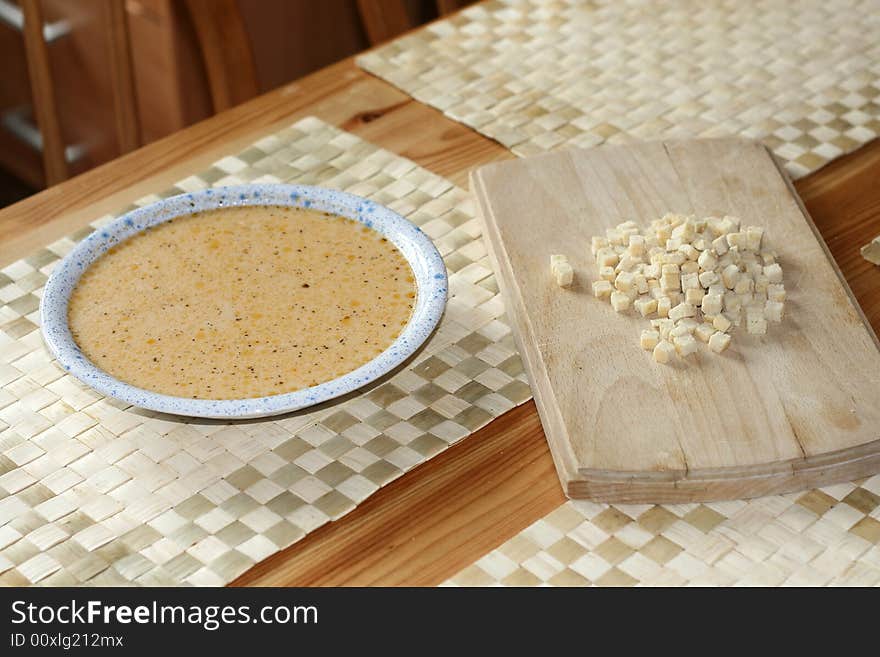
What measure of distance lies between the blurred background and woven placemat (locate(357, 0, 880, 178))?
0.37 meters

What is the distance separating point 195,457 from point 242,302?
15 centimetres

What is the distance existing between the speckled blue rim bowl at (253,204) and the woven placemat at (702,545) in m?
0.17

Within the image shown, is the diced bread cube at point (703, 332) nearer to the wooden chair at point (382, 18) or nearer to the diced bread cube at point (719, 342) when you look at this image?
the diced bread cube at point (719, 342)

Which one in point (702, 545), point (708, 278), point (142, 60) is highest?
point (708, 278)


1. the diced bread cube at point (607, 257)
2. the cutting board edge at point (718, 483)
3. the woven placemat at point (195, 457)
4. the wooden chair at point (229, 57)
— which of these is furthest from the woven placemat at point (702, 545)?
the wooden chair at point (229, 57)

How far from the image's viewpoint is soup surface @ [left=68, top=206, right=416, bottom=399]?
95 cm

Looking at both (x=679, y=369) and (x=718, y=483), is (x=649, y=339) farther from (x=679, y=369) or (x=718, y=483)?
(x=718, y=483)

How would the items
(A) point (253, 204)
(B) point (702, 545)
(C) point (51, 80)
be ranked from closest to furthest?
(B) point (702, 545) → (A) point (253, 204) → (C) point (51, 80)

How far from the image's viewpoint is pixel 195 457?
0.95 metres

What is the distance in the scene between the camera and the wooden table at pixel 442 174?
88cm

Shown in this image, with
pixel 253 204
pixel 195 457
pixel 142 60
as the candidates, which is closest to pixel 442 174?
pixel 253 204

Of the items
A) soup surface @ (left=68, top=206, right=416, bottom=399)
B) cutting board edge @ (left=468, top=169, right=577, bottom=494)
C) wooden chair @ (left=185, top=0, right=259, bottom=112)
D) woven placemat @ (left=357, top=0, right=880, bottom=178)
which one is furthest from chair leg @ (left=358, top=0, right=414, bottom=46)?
soup surface @ (left=68, top=206, right=416, bottom=399)

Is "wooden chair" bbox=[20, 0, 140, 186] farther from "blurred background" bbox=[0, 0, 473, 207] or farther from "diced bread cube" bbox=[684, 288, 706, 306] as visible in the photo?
"diced bread cube" bbox=[684, 288, 706, 306]

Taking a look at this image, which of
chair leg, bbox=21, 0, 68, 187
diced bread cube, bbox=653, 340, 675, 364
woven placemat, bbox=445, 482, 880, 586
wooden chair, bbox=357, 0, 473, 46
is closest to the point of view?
woven placemat, bbox=445, 482, 880, 586
